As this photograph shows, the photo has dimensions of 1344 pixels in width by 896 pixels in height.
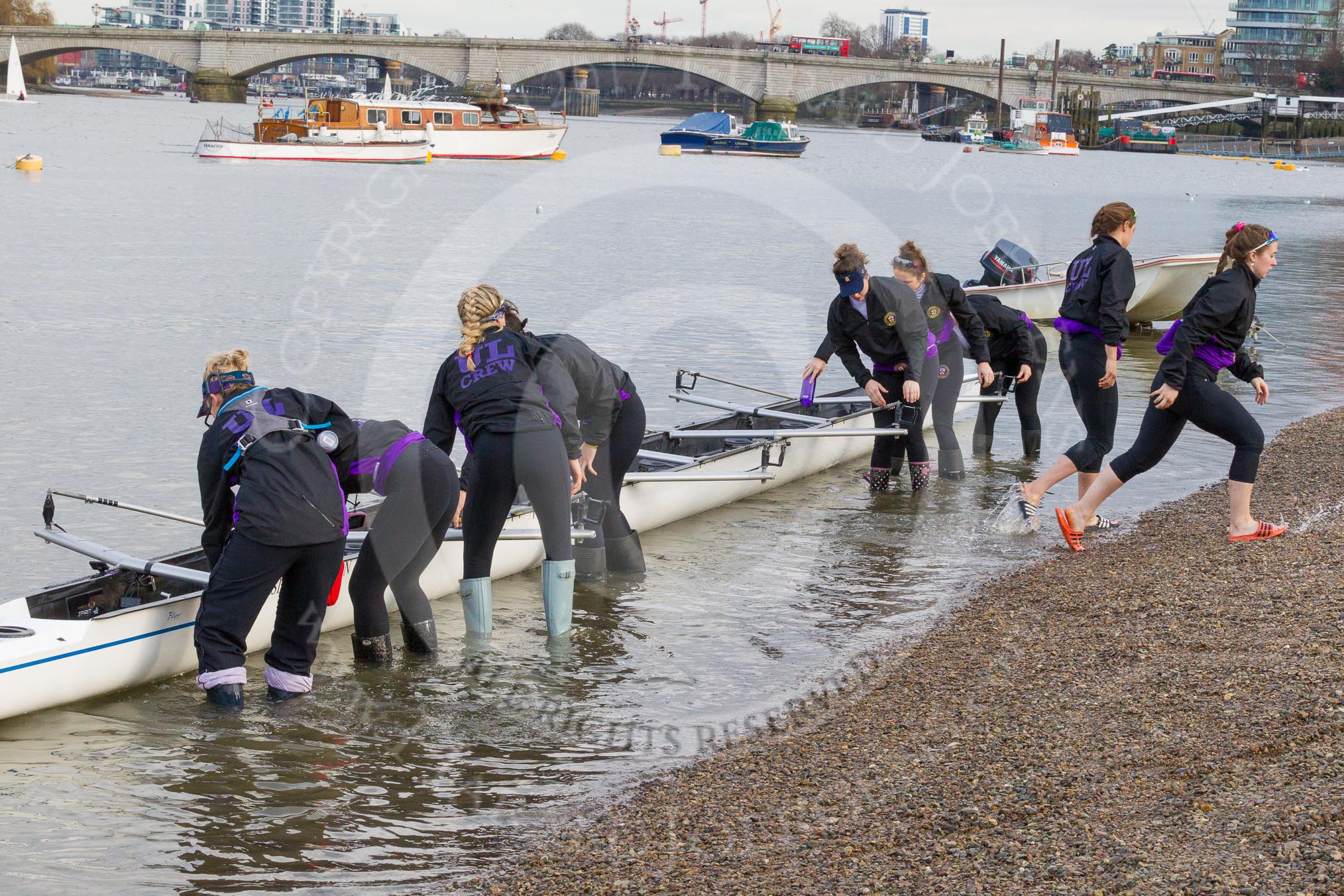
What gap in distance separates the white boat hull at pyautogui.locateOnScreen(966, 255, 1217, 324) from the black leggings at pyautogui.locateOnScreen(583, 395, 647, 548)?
12.2 m

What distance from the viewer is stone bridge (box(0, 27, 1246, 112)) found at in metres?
96.0

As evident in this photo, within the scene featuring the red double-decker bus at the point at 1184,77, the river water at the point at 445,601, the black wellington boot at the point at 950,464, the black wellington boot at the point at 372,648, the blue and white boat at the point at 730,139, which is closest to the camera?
the river water at the point at 445,601

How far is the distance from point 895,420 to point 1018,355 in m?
1.89

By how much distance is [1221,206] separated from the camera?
54.8 m

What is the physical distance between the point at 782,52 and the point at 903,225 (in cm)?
6624

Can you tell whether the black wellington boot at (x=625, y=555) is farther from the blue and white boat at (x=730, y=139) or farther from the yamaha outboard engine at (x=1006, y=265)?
the blue and white boat at (x=730, y=139)

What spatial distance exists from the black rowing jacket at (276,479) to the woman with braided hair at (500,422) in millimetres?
828

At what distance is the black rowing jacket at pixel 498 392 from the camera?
6316 mm

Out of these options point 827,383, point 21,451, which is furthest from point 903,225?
point 21,451

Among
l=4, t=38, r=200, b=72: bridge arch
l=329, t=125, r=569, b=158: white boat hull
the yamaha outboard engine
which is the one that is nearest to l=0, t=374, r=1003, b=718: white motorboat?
the yamaha outboard engine

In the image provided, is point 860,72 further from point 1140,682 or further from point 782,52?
point 1140,682

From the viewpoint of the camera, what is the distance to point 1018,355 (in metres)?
11.1

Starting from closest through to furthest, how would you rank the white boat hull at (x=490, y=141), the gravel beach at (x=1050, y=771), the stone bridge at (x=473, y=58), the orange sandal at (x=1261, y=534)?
1. the gravel beach at (x=1050, y=771)
2. the orange sandal at (x=1261, y=534)
3. the white boat hull at (x=490, y=141)
4. the stone bridge at (x=473, y=58)

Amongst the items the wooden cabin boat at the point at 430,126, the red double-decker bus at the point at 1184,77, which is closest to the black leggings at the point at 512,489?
the wooden cabin boat at the point at 430,126
